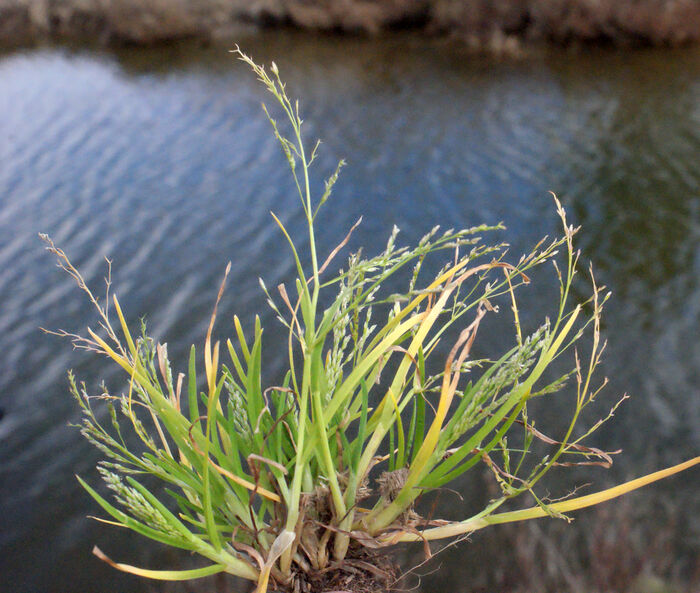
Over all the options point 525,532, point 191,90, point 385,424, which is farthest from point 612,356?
point 191,90

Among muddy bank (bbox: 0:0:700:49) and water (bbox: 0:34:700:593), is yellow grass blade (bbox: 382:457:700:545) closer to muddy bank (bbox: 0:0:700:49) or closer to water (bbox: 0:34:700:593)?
water (bbox: 0:34:700:593)

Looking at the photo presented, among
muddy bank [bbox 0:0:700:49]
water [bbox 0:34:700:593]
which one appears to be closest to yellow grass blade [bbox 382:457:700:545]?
water [bbox 0:34:700:593]

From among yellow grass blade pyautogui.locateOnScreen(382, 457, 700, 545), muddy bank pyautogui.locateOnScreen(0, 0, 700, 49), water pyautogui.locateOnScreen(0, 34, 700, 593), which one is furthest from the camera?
muddy bank pyautogui.locateOnScreen(0, 0, 700, 49)

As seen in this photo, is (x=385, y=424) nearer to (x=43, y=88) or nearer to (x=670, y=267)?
(x=670, y=267)

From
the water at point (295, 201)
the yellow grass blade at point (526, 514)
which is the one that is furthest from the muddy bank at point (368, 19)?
the yellow grass blade at point (526, 514)

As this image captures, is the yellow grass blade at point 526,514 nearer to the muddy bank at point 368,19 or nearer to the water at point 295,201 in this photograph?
the water at point 295,201
